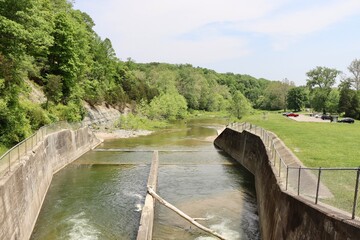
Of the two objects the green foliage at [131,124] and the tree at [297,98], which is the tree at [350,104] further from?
the tree at [297,98]

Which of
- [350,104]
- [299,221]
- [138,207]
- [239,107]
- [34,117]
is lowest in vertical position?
[138,207]

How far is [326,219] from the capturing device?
9.17 m

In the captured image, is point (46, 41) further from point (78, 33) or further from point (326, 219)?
point (78, 33)

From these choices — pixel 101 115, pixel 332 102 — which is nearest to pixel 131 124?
pixel 101 115

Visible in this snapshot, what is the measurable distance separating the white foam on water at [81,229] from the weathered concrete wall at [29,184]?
7.01 ft

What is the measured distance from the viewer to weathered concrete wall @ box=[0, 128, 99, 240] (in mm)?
13458

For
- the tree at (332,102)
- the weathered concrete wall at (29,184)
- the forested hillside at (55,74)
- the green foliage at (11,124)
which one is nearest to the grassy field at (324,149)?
the weathered concrete wall at (29,184)

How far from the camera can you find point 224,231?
1800 cm

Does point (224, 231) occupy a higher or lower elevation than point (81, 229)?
higher

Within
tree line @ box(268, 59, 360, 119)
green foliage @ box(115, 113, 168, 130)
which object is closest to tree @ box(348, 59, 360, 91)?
tree line @ box(268, 59, 360, 119)

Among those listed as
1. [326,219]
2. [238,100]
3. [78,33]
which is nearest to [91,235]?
[326,219]

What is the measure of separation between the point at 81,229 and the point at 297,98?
106303mm

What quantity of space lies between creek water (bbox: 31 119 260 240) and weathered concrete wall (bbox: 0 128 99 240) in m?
0.83

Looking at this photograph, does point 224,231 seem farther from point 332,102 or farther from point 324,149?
point 332,102
